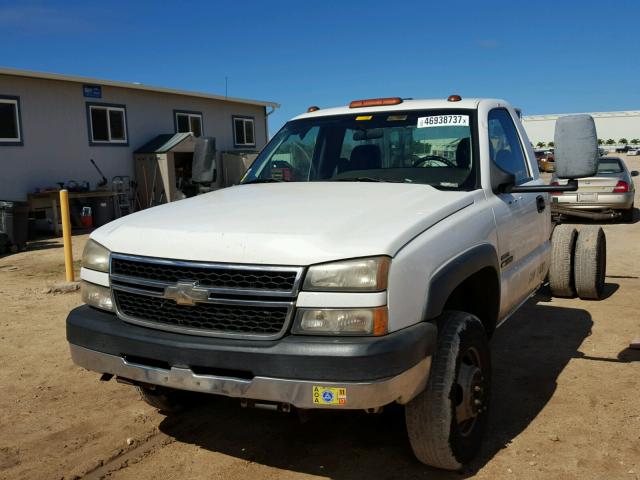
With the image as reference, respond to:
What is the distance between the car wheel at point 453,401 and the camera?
9.36ft

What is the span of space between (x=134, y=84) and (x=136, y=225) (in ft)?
50.9

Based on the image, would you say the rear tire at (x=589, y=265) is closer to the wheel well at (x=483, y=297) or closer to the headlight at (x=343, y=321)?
the wheel well at (x=483, y=297)

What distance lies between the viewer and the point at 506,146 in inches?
173

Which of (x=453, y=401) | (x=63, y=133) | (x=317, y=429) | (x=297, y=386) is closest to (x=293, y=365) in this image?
(x=297, y=386)

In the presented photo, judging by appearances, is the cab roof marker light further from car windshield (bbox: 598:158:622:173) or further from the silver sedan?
car windshield (bbox: 598:158:622:173)

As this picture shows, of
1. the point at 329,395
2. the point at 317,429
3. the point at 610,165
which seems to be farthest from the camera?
the point at 610,165

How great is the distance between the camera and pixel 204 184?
4664 millimetres

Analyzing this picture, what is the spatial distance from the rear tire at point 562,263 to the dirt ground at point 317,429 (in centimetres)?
111

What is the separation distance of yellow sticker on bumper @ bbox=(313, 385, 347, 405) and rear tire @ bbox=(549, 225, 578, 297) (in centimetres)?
465

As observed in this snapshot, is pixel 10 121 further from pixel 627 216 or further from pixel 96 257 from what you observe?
pixel 627 216

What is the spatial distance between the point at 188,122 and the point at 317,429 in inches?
694

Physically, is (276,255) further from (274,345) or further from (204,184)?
(204,184)

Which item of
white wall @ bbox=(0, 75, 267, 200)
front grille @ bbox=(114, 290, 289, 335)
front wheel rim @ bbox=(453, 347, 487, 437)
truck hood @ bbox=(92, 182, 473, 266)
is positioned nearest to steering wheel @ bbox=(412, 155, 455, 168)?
truck hood @ bbox=(92, 182, 473, 266)

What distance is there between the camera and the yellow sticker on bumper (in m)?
2.49
